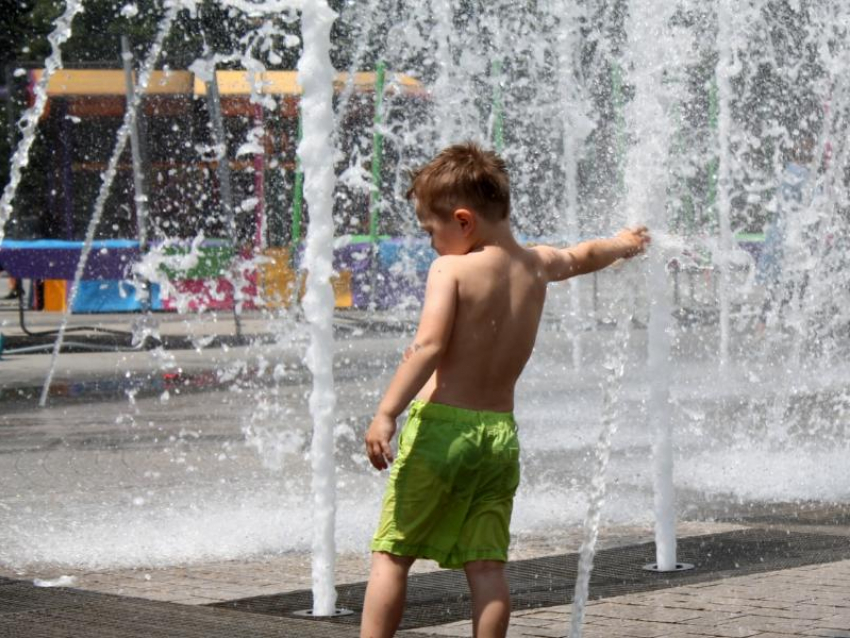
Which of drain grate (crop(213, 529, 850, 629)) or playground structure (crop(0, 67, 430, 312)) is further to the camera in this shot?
playground structure (crop(0, 67, 430, 312))

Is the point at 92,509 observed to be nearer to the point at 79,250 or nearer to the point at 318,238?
the point at 318,238

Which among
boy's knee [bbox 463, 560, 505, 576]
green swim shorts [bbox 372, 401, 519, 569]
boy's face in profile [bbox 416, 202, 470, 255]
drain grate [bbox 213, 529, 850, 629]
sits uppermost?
boy's face in profile [bbox 416, 202, 470, 255]

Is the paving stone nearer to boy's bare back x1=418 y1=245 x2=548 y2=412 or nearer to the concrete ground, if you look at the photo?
the concrete ground

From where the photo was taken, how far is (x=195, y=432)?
10.1 m

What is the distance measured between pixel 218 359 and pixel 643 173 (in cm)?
1102

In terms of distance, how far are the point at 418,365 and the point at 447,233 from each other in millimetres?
361

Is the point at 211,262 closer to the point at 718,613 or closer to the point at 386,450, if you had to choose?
the point at 718,613

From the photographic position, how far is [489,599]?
3.76 m

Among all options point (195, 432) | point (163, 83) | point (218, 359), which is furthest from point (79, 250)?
point (195, 432)

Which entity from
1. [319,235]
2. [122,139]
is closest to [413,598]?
[319,235]

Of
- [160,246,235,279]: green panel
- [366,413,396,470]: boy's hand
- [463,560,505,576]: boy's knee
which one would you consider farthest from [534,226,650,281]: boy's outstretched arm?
[160,246,235,279]: green panel

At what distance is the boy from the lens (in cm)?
378

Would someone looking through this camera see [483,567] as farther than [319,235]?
No

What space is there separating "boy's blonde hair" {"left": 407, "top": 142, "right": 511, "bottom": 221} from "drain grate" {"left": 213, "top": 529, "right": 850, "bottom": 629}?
140 cm
